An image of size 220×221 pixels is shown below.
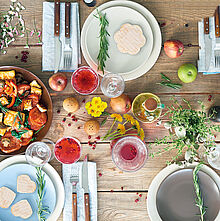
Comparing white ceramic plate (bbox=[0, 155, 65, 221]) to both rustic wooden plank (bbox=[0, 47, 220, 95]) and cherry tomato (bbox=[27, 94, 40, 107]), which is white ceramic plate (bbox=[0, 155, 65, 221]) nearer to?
cherry tomato (bbox=[27, 94, 40, 107])

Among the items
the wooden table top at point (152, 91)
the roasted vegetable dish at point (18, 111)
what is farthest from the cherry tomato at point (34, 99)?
the wooden table top at point (152, 91)

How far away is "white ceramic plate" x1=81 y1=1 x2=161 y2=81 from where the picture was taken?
1.26 meters

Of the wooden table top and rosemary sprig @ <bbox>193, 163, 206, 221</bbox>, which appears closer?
rosemary sprig @ <bbox>193, 163, 206, 221</bbox>

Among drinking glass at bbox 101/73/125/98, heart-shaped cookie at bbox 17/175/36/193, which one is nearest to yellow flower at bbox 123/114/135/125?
drinking glass at bbox 101/73/125/98

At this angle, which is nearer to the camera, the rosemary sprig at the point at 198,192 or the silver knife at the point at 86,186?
the rosemary sprig at the point at 198,192

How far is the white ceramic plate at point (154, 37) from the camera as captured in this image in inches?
49.7

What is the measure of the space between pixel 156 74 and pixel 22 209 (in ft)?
3.15

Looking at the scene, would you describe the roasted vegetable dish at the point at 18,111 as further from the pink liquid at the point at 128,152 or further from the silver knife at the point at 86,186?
the pink liquid at the point at 128,152

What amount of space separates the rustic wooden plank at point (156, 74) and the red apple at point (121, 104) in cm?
7

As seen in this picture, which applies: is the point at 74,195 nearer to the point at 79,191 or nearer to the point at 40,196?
the point at 79,191

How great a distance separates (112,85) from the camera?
1.28 metres

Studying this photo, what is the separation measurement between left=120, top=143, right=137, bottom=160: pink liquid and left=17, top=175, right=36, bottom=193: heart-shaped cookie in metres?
0.47

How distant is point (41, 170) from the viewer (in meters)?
1.29

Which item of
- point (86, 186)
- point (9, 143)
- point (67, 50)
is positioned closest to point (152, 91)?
point (67, 50)
